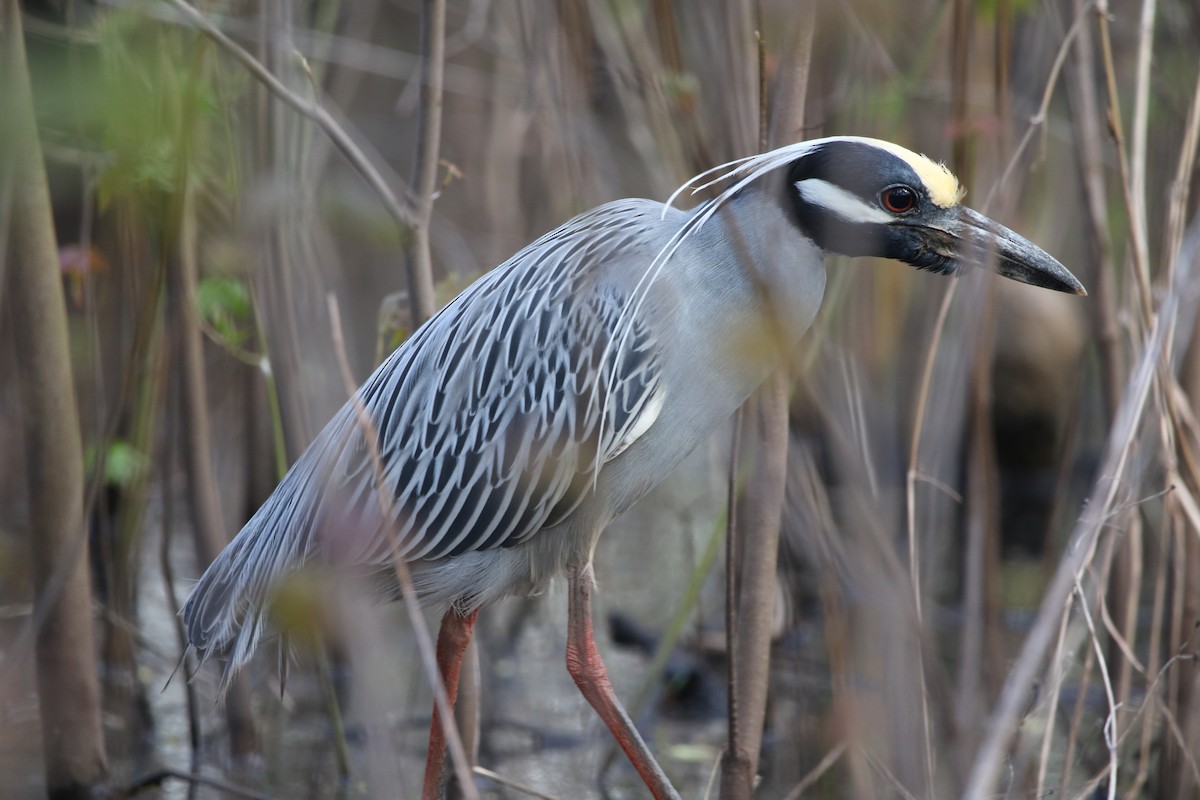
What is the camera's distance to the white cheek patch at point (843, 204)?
8.18ft

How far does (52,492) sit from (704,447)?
11.9 ft

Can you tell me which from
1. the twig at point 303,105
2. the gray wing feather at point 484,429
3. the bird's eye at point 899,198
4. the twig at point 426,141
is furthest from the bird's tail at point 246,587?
the bird's eye at point 899,198

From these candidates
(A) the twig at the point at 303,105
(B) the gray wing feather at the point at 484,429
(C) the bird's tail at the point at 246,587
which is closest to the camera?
(A) the twig at the point at 303,105

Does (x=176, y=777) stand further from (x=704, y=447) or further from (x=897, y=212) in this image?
(x=704, y=447)

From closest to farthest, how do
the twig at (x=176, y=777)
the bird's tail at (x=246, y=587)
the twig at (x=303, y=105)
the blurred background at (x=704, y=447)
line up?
the blurred background at (x=704, y=447) < the twig at (x=303, y=105) < the bird's tail at (x=246, y=587) < the twig at (x=176, y=777)

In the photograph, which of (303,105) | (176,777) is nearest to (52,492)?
(176,777)

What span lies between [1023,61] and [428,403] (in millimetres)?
2475

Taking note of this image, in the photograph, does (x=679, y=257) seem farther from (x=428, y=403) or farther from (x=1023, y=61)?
(x=1023, y=61)

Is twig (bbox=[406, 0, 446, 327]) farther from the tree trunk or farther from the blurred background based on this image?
the tree trunk

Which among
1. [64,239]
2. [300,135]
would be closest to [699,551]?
[300,135]

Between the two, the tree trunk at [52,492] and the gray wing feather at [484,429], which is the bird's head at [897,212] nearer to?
the gray wing feather at [484,429]

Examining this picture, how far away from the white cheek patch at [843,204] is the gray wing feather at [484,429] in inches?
14.5

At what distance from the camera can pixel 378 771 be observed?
1450 mm

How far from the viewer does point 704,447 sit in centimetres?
621
